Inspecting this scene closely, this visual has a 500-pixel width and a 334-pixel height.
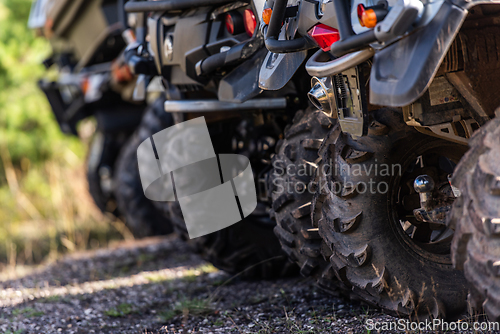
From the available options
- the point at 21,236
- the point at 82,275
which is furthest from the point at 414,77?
the point at 21,236

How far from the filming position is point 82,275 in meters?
4.88

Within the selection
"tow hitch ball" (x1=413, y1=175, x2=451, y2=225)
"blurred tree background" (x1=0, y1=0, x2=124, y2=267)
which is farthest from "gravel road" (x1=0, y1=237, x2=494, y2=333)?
"blurred tree background" (x1=0, y1=0, x2=124, y2=267)

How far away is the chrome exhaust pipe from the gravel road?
0.98 m

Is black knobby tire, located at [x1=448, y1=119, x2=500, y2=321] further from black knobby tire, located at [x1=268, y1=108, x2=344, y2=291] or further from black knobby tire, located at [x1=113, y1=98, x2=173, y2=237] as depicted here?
black knobby tire, located at [x1=113, y1=98, x2=173, y2=237]

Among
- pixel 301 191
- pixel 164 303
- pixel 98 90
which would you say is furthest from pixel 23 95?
pixel 301 191

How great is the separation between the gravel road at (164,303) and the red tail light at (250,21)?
1421 millimetres

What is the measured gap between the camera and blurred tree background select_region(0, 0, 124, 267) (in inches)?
328

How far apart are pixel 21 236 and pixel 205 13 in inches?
216

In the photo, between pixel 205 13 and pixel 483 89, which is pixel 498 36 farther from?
pixel 205 13

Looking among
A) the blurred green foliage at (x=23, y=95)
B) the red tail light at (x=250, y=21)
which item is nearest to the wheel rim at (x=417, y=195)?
the red tail light at (x=250, y=21)

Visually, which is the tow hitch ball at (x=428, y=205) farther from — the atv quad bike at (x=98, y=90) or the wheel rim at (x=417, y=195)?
the atv quad bike at (x=98, y=90)

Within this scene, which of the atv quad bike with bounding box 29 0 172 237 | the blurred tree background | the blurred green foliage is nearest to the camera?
the atv quad bike with bounding box 29 0 172 237

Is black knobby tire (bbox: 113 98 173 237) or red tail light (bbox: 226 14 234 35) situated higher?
red tail light (bbox: 226 14 234 35)

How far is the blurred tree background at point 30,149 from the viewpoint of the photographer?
832cm
